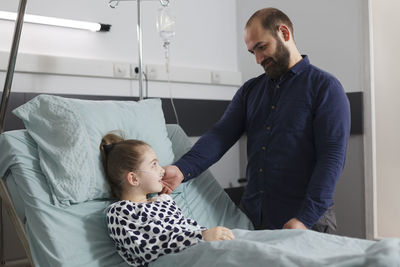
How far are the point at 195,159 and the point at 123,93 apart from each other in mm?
1046

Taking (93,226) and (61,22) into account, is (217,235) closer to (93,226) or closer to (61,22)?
(93,226)

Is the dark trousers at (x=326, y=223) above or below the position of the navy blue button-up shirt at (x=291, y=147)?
below

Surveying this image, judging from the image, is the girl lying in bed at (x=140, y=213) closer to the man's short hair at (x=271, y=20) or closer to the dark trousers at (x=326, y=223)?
the dark trousers at (x=326, y=223)

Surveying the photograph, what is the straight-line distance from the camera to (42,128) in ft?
5.40

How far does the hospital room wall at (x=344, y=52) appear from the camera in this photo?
105 inches

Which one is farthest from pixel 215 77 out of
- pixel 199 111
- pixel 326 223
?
pixel 326 223

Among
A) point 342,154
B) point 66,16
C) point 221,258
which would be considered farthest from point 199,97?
point 221,258

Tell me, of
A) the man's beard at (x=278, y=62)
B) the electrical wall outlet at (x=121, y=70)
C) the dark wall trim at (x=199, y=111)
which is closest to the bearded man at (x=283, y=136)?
the man's beard at (x=278, y=62)

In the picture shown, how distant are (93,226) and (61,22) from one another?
144 centimetres

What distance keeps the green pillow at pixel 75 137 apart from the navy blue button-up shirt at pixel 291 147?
1.05ft

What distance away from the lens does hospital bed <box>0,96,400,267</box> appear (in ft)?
3.71

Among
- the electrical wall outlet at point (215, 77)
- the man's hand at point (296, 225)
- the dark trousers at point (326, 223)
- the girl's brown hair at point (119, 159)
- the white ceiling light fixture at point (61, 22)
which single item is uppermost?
the white ceiling light fixture at point (61, 22)

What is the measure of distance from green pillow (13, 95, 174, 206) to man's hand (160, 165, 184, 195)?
0.06m

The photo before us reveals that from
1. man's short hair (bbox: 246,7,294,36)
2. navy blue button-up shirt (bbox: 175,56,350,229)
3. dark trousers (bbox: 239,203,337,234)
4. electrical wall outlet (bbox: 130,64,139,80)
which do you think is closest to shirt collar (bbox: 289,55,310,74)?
navy blue button-up shirt (bbox: 175,56,350,229)
